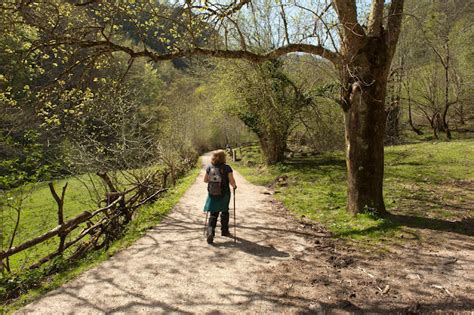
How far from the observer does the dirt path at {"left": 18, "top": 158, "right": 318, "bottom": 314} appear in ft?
14.8

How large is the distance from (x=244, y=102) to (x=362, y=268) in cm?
1546

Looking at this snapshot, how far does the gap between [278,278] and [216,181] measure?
8.47 ft

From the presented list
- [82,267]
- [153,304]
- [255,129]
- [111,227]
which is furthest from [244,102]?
[153,304]

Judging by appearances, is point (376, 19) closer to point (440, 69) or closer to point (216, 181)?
point (216, 181)

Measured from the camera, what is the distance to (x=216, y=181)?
710 cm

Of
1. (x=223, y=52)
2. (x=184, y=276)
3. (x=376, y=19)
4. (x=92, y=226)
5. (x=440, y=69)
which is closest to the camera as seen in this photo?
(x=184, y=276)

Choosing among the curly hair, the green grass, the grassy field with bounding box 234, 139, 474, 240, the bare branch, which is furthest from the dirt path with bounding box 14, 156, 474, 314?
the bare branch

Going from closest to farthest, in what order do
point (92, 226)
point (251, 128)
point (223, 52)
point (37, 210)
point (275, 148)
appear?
point (223, 52)
point (92, 226)
point (37, 210)
point (275, 148)
point (251, 128)

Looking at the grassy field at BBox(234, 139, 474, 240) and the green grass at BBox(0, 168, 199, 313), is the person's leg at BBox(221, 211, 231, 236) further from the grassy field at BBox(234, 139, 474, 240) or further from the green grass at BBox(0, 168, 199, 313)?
the grassy field at BBox(234, 139, 474, 240)

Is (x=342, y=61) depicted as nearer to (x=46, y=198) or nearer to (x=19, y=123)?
(x=19, y=123)

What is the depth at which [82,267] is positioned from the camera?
20.7ft

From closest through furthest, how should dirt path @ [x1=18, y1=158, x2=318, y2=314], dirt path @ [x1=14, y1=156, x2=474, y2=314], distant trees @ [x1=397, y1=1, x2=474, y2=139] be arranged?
dirt path @ [x1=14, y1=156, x2=474, y2=314] < dirt path @ [x1=18, y1=158, x2=318, y2=314] < distant trees @ [x1=397, y1=1, x2=474, y2=139]

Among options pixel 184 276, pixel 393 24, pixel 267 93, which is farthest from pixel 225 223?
pixel 267 93

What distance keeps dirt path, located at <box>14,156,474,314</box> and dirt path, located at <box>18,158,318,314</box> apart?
16 millimetres
